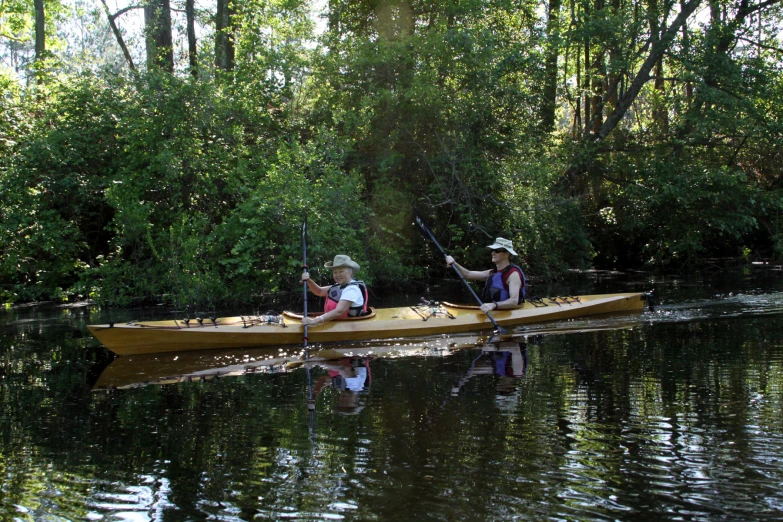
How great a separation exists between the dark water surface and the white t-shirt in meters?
0.63

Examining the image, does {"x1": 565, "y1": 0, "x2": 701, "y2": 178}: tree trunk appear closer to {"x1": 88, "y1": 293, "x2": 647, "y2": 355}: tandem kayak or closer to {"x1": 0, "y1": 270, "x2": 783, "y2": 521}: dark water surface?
{"x1": 88, "y1": 293, "x2": 647, "y2": 355}: tandem kayak

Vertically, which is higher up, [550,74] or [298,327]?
[550,74]

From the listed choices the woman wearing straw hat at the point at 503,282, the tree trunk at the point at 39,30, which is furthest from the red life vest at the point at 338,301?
the tree trunk at the point at 39,30

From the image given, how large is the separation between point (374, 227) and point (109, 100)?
6.43 metres

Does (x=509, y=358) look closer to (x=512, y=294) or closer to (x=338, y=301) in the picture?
(x=512, y=294)

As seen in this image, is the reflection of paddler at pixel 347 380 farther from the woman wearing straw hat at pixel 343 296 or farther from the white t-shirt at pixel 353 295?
the white t-shirt at pixel 353 295

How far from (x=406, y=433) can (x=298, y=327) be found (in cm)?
402

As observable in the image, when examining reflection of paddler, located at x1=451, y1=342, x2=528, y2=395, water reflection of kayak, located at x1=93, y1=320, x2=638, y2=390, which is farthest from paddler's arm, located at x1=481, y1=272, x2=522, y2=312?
reflection of paddler, located at x1=451, y1=342, x2=528, y2=395

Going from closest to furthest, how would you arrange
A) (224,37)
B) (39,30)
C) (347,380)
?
(347,380) < (224,37) < (39,30)

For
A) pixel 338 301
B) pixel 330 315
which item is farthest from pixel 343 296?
pixel 330 315

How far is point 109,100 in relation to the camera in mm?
15266

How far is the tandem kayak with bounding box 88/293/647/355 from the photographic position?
8188 millimetres

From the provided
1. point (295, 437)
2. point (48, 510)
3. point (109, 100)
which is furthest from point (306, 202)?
point (48, 510)

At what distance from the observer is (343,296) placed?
887 cm
